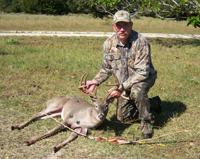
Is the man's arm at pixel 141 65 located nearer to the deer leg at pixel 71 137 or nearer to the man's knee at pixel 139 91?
the man's knee at pixel 139 91

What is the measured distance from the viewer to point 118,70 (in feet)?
14.5

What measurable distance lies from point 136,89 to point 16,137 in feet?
7.49

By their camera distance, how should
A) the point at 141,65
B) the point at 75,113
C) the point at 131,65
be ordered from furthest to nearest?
the point at 75,113 → the point at 131,65 → the point at 141,65

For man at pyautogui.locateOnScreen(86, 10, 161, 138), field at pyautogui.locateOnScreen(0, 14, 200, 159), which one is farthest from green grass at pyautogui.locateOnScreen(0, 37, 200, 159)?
man at pyautogui.locateOnScreen(86, 10, 161, 138)

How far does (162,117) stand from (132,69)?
1.30 m

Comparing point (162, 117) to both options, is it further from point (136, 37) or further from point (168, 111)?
point (136, 37)

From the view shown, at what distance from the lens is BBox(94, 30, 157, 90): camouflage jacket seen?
13.2ft

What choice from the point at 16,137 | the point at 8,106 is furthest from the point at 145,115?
the point at 8,106

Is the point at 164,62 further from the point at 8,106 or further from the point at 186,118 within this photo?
the point at 8,106

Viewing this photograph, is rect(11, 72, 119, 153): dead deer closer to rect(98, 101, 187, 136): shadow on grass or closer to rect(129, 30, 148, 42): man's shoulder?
rect(98, 101, 187, 136): shadow on grass

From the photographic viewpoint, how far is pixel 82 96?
19.0ft

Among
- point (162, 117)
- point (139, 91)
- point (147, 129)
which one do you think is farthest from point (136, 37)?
point (162, 117)

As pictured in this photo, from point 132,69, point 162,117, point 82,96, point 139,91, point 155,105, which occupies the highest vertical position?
point 132,69

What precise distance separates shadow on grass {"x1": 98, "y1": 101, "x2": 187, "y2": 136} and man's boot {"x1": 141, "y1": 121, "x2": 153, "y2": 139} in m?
0.40
